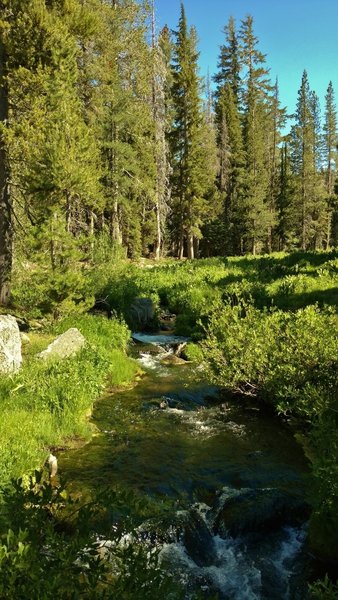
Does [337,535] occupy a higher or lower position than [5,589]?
lower

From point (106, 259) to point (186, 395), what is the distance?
914 centimetres

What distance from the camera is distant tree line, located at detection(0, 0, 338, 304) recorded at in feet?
43.1

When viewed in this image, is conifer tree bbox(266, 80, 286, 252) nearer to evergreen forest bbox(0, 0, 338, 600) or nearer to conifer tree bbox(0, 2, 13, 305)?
evergreen forest bbox(0, 0, 338, 600)

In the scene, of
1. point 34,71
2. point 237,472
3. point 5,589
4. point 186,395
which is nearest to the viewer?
point 5,589

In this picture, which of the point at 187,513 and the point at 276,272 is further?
the point at 276,272

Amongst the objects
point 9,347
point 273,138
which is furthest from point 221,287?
point 273,138

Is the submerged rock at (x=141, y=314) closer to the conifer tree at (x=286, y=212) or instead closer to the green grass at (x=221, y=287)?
the green grass at (x=221, y=287)

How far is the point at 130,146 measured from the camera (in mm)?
32312

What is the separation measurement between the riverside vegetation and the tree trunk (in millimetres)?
832

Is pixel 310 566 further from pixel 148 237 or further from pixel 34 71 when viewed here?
pixel 148 237

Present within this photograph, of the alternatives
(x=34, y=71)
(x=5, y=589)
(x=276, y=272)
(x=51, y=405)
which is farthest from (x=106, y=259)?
(x=5, y=589)

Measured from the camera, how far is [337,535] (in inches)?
204

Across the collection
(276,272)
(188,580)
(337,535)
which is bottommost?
(188,580)

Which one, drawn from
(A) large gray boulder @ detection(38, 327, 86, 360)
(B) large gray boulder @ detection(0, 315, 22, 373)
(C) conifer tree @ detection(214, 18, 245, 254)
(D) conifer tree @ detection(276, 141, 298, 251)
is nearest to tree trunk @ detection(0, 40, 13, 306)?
(A) large gray boulder @ detection(38, 327, 86, 360)
